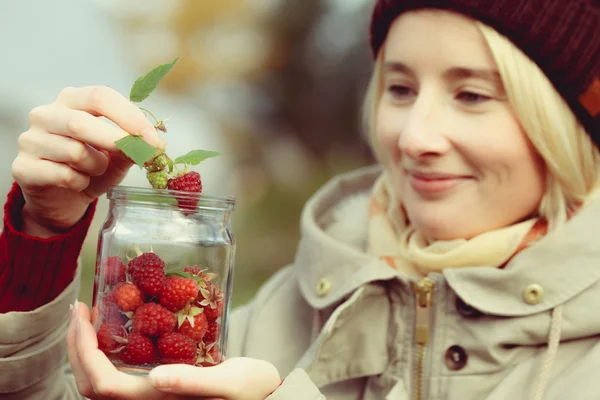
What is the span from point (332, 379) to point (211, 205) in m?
0.64

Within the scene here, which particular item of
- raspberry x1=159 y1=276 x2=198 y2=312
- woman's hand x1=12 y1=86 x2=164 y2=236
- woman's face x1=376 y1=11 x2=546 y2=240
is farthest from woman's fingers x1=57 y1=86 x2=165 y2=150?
woman's face x1=376 y1=11 x2=546 y2=240

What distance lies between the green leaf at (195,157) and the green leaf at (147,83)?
14cm

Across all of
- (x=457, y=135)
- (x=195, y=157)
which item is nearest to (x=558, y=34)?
(x=457, y=135)

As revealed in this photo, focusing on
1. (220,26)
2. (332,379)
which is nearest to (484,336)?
(332,379)

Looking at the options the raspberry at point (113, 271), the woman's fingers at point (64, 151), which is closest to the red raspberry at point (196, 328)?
the raspberry at point (113, 271)

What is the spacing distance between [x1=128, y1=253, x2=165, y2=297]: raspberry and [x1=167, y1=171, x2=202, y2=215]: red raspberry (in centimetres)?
10

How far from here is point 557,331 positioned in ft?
4.66

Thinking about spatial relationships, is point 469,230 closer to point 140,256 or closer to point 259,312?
point 259,312

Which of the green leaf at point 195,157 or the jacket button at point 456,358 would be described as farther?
the jacket button at point 456,358

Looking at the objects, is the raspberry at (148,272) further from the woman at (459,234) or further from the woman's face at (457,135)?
the woman's face at (457,135)

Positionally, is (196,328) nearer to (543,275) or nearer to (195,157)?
(195,157)

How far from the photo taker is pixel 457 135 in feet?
5.04

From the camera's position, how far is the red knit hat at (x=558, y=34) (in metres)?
1.50

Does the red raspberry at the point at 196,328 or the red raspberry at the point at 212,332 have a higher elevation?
the red raspberry at the point at 196,328
